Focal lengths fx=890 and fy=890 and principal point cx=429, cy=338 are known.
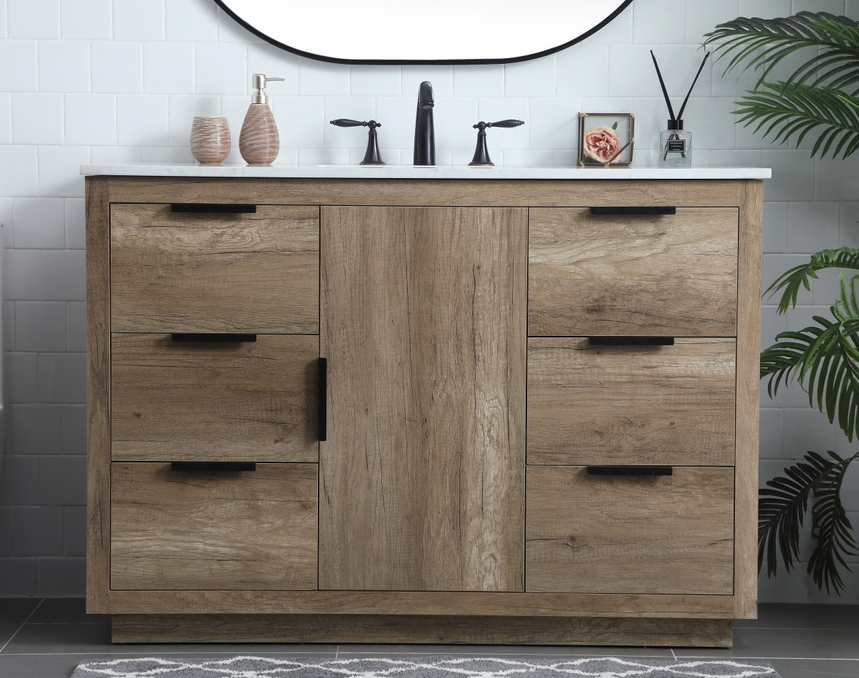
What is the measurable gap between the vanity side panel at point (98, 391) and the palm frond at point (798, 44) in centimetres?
160

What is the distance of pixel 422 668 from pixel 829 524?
43.9 inches

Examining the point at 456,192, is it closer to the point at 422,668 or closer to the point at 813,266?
the point at 813,266

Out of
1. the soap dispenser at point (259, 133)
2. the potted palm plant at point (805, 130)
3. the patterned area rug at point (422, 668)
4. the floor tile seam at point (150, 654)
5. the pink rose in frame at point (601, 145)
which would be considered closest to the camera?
the patterned area rug at point (422, 668)

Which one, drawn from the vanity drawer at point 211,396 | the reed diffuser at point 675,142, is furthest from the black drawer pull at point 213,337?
the reed diffuser at point 675,142

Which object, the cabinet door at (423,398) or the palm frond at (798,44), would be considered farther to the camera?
the palm frond at (798,44)

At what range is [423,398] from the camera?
2.00 meters

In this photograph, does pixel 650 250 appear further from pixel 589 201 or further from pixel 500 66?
pixel 500 66

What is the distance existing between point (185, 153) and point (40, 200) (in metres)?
0.41

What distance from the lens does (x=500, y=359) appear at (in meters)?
2.00

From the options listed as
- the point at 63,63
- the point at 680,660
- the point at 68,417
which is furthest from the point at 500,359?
the point at 63,63

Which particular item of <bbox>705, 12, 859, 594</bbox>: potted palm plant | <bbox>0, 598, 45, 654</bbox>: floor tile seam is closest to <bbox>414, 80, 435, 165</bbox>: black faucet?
<bbox>705, 12, 859, 594</bbox>: potted palm plant

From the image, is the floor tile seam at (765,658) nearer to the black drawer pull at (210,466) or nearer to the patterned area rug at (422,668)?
the patterned area rug at (422,668)

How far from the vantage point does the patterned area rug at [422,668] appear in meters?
1.92

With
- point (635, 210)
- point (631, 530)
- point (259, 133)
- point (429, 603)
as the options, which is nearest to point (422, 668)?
point (429, 603)
